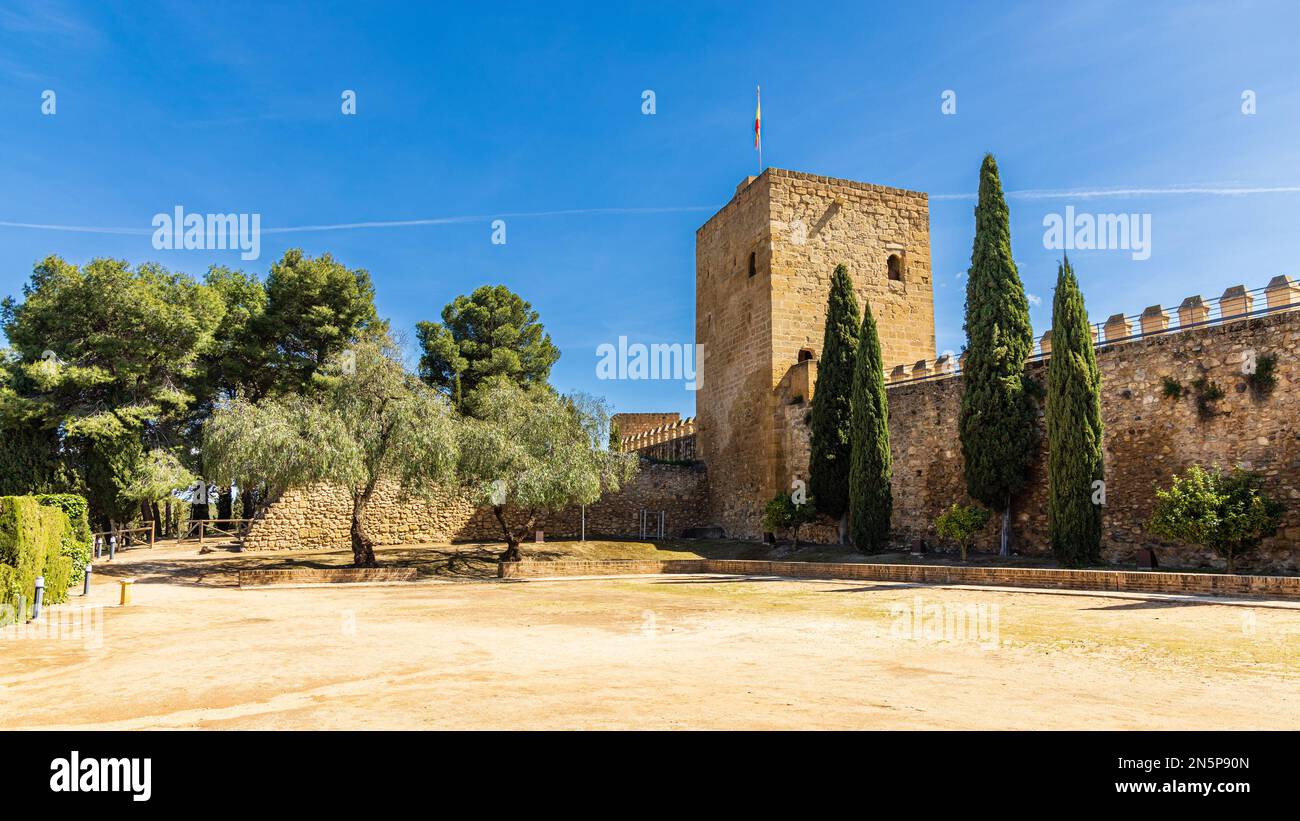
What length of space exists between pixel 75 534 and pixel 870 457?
18.6m

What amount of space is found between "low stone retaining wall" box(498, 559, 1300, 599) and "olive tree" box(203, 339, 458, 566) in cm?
374

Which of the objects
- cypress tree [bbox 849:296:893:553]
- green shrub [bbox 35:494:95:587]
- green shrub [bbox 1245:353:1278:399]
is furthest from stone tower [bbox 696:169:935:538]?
green shrub [bbox 35:494:95:587]

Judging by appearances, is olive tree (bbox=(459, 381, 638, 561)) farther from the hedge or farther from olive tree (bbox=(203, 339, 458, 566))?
the hedge

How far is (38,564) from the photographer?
11.2 metres

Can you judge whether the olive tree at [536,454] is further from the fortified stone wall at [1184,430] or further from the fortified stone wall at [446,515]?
the fortified stone wall at [1184,430]

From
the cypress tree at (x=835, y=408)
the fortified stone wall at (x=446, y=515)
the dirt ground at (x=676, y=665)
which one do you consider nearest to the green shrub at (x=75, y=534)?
the dirt ground at (x=676, y=665)

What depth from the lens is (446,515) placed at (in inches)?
1035

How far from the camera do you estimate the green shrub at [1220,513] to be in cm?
1325

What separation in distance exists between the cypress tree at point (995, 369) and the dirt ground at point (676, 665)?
643cm

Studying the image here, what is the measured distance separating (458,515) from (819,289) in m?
14.9

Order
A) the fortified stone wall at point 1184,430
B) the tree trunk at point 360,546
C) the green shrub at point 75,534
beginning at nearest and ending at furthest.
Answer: the fortified stone wall at point 1184,430, the green shrub at point 75,534, the tree trunk at point 360,546

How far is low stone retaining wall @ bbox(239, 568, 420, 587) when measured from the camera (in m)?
16.9
